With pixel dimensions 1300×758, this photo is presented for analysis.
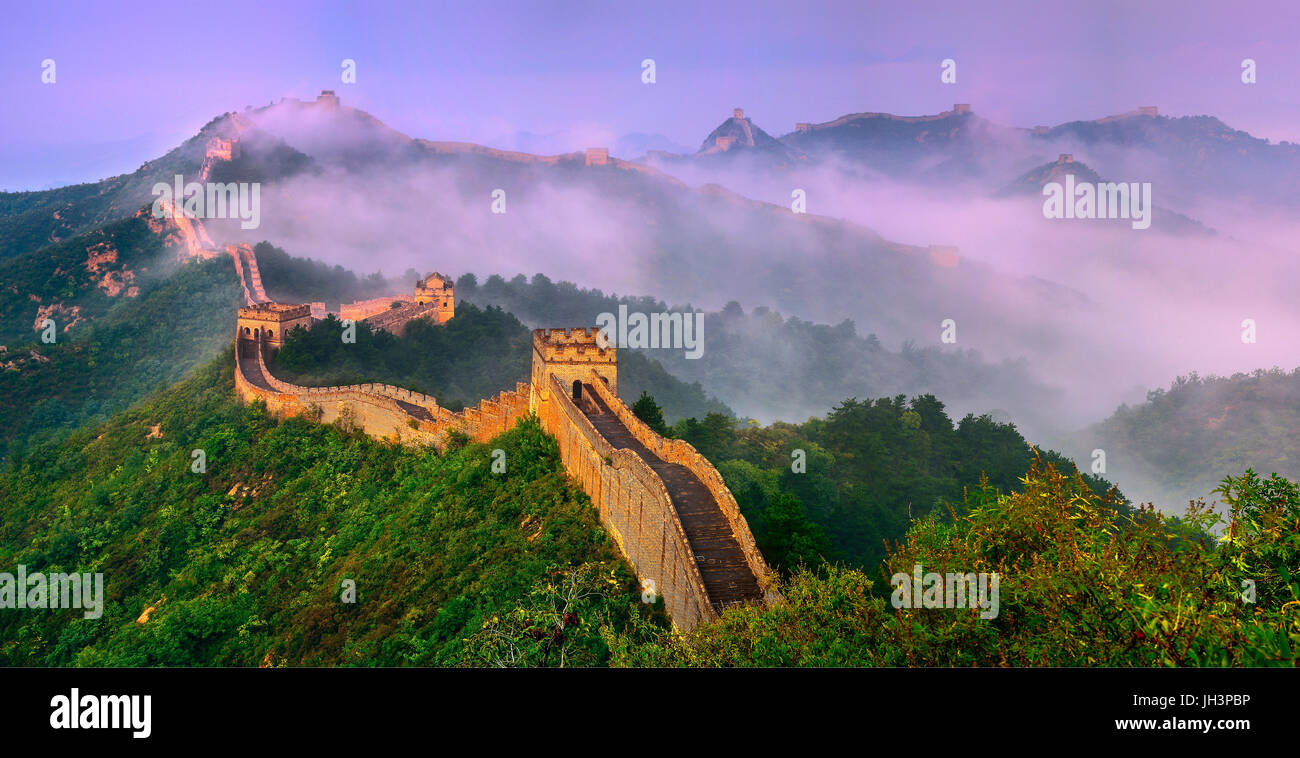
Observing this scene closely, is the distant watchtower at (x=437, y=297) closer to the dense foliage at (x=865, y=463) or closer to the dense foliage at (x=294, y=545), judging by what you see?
the dense foliage at (x=294, y=545)

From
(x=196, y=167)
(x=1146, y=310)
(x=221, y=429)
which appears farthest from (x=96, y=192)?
(x=1146, y=310)

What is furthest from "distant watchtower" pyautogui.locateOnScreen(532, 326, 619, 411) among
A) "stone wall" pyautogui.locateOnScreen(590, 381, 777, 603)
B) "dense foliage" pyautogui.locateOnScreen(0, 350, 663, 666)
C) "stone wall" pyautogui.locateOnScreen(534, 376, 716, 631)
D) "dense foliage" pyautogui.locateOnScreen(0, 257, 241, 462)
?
"dense foliage" pyautogui.locateOnScreen(0, 257, 241, 462)

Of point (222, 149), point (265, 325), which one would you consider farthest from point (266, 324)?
point (222, 149)

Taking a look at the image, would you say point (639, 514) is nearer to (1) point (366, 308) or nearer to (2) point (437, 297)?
(2) point (437, 297)

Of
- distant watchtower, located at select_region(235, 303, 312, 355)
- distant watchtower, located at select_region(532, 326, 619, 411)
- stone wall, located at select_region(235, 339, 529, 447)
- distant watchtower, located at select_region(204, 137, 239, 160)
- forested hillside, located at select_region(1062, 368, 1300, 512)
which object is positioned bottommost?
forested hillside, located at select_region(1062, 368, 1300, 512)

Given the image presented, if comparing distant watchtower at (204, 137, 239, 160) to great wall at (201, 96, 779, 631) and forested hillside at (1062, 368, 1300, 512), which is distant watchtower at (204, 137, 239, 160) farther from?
forested hillside at (1062, 368, 1300, 512)

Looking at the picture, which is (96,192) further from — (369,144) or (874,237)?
(874,237)

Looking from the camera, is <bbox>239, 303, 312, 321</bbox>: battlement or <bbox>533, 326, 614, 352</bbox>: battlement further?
<bbox>239, 303, 312, 321</bbox>: battlement
